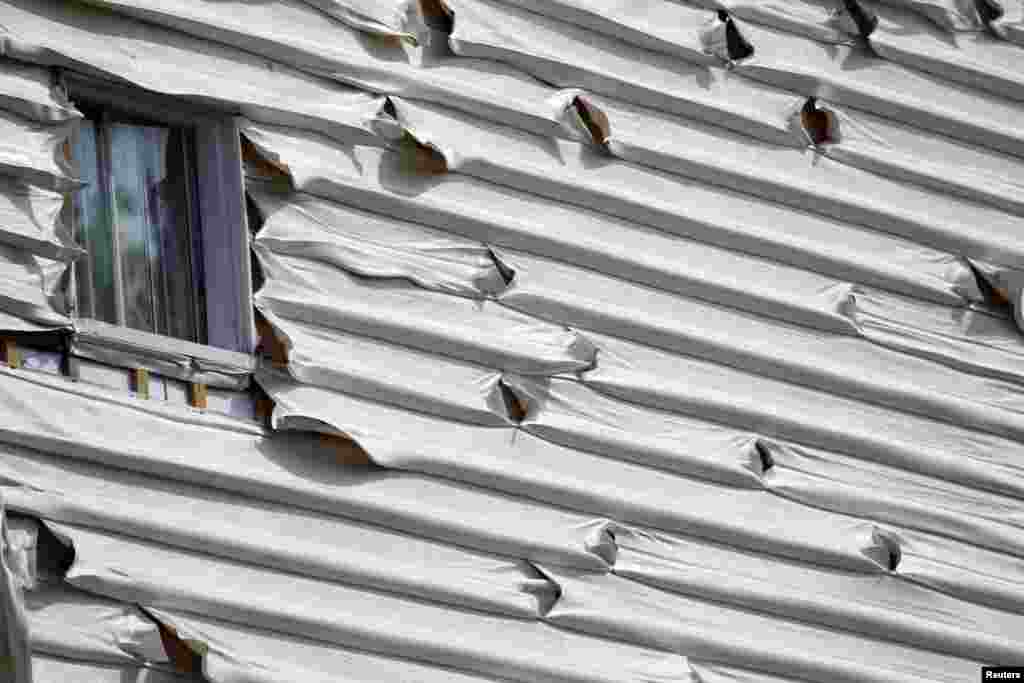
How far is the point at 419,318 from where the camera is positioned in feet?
26.5

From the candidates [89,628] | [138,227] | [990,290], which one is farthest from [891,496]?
[89,628]

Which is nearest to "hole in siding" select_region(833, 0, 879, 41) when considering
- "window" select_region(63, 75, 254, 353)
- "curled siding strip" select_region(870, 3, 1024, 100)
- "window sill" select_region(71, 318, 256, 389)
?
"curled siding strip" select_region(870, 3, 1024, 100)

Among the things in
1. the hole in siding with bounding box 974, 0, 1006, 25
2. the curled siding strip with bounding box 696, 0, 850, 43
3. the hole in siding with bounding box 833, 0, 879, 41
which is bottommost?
the curled siding strip with bounding box 696, 0, 850, 43

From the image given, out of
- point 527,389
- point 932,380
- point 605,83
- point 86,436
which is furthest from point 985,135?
point 86,436

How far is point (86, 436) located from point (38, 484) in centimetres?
23

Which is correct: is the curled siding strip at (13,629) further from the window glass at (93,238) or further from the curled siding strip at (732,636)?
the curled siding strip at (732,636)

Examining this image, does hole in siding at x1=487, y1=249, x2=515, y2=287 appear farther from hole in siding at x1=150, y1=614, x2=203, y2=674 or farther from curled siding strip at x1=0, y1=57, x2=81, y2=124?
hole in siding at x1=150, y1=614, x2=203, y2=674

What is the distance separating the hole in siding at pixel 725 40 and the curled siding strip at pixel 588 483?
1.88m

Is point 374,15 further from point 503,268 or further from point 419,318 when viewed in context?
point 419,318

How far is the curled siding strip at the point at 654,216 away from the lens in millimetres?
8398

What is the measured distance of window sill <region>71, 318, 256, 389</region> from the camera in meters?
7.44

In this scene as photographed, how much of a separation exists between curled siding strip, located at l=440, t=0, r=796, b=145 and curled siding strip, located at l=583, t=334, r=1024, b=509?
3.51 ft

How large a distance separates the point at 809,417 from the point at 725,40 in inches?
63.8

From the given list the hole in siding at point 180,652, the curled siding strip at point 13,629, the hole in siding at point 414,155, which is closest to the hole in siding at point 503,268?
the hole in siding at point 414,155
